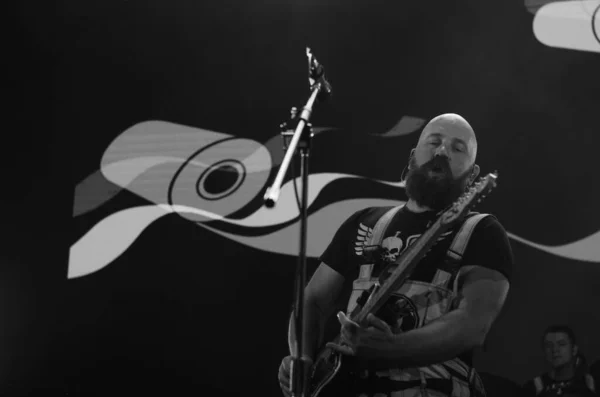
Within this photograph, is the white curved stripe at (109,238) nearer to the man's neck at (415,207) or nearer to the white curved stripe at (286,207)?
the white curved stripe at (286,207)

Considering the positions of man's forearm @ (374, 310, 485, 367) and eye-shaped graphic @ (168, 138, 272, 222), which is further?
eye-shaped graphic @ (168, 138, 272, 222)

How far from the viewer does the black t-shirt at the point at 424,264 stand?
2262 mm

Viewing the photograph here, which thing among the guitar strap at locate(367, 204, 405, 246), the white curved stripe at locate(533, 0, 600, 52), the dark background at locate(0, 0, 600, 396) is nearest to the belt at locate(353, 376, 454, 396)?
the guitar strap at locate(367, 204, 405, 246)

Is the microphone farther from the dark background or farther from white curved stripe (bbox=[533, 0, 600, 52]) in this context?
white curved stripe (bbox=[533, 0, 600, 52])

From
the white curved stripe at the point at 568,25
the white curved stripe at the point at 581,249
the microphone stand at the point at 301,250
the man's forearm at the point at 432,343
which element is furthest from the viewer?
the white curved stripe at the point at 568,25

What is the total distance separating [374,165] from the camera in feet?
13.0

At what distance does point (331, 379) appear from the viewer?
7.34 ft

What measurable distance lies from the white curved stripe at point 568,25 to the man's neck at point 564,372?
1.93 m

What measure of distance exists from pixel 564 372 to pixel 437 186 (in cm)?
168

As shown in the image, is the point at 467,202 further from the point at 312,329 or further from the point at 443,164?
the point at 312,329

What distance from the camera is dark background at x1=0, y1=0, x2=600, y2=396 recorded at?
379 centimetres

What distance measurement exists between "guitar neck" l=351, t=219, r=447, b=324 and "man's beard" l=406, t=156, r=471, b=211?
30cm

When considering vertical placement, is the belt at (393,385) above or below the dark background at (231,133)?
below

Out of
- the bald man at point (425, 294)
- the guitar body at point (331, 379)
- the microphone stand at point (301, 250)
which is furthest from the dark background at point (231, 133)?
the microphone stand at point (301, 250)
